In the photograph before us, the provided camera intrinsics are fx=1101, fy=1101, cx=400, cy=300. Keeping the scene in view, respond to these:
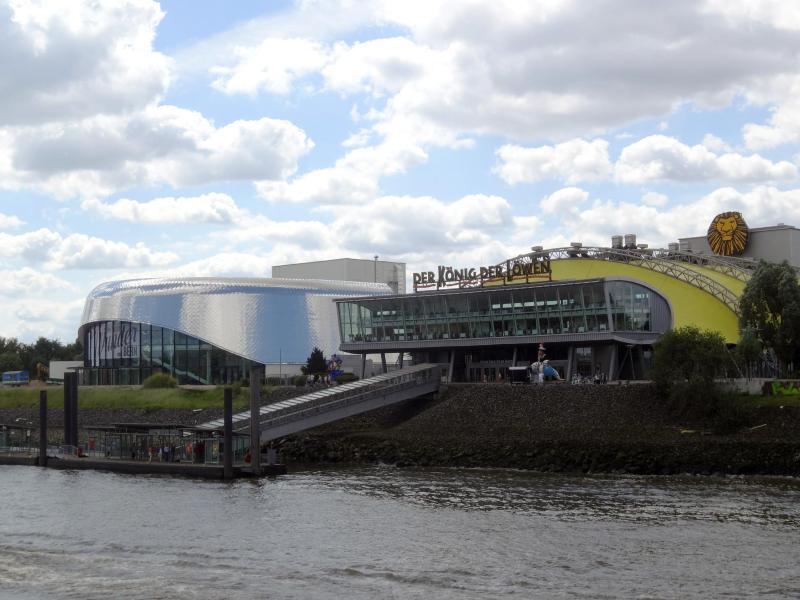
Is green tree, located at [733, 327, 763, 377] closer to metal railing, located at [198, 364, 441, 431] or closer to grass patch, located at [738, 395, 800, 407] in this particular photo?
grass patch, located at [738, 395, 800, 407]

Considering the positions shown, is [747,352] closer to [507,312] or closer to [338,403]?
[507,312]

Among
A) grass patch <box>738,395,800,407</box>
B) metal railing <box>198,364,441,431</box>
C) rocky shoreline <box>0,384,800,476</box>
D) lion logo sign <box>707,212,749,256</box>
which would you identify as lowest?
rocky shoreline <box>0,384,800,476</box>

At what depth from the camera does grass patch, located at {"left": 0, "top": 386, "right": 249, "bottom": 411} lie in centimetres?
9819

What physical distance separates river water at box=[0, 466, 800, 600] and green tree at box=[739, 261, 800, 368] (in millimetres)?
26506

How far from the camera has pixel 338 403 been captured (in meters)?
73.4

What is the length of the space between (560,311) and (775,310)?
1575cm

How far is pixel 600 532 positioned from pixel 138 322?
9888 centimetres

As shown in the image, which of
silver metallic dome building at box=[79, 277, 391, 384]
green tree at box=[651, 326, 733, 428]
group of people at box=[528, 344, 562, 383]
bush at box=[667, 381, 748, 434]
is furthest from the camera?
silver metallic dome building at box=[79, 277, 391, 384]

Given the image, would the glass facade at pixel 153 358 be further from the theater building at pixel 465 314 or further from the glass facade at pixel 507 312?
the glass facade at pixel 507 312

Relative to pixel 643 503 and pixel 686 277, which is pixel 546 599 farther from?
pixel 686 277

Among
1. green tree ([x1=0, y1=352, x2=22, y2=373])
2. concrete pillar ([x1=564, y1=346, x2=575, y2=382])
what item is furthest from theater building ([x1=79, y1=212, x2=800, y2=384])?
green tree ([x1=0, y1=352, x2=22, y2=373])

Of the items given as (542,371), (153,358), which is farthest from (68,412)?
(153,358)

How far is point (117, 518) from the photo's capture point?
1834 inches

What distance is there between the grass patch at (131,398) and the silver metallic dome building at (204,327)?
1310 cm
